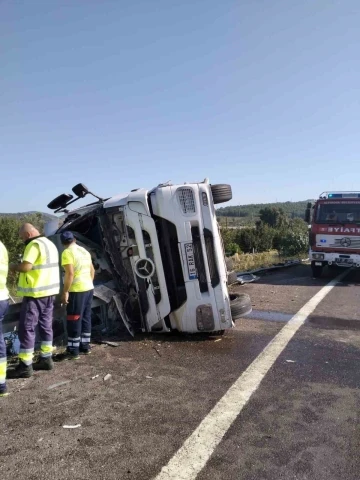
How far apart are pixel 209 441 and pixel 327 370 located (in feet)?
6.36

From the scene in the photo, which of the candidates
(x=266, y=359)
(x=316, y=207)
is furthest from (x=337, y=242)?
(x=266, y=359)

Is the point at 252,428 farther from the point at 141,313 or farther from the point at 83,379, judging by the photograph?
the point at 141,313

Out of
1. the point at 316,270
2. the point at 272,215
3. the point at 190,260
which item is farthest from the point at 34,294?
the point at 272,215

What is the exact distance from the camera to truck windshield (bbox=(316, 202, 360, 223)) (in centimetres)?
1118

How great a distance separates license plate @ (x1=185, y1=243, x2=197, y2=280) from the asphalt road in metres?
0.86

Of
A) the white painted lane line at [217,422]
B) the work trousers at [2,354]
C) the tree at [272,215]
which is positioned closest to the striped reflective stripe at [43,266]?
the work trousers at [2,354]

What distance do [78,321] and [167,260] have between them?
1.33 m

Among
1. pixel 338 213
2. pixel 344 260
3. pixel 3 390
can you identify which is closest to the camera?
pixel 3 390

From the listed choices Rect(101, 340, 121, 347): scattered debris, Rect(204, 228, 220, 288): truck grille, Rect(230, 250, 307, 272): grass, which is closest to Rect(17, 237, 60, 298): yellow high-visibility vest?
Rect(101, 340, 121, 347): scattered debris

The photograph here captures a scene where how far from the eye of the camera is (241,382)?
3.77 metres

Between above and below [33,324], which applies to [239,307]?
below

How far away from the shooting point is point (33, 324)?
4125 millimetres

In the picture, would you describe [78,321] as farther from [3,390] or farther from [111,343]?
[3,390]

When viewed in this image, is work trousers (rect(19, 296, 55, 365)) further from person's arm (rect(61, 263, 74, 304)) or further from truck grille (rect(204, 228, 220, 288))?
truck grille (rect(204, 228, 220, 288))
